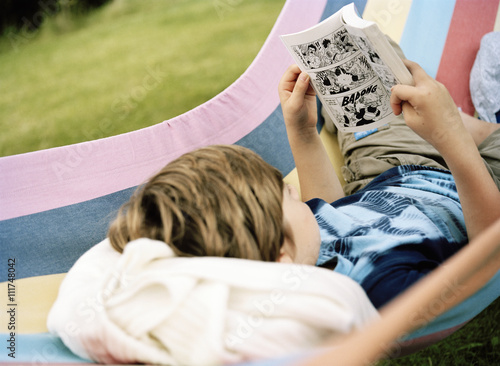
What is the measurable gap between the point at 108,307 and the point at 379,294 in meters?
0.46

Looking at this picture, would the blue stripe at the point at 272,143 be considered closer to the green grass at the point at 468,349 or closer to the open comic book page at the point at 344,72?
the open comic book page at the point at 344,72

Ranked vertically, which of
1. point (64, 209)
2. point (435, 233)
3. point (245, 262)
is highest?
point (245, 262)

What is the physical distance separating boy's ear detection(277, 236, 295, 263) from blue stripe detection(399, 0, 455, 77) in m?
1.13

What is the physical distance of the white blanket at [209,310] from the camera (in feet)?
2.10

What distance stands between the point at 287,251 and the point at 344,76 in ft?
1.49

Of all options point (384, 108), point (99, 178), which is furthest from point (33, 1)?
point (384, 108)

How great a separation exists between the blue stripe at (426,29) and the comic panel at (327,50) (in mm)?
780

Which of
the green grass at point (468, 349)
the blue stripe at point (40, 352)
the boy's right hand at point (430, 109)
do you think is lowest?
the green grass at point (468, 349)

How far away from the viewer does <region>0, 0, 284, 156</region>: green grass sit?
9.16ft

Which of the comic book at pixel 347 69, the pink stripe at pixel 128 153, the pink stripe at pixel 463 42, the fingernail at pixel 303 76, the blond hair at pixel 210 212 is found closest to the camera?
the blond hair at pixel 210 212

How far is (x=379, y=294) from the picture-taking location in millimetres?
826

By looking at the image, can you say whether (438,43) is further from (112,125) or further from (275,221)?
(112,125)

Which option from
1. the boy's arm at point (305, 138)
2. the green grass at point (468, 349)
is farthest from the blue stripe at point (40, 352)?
the green grass at point (468, 349)

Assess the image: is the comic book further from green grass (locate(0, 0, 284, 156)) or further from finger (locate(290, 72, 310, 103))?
green grass (locate(0, 0, 284, 156))
